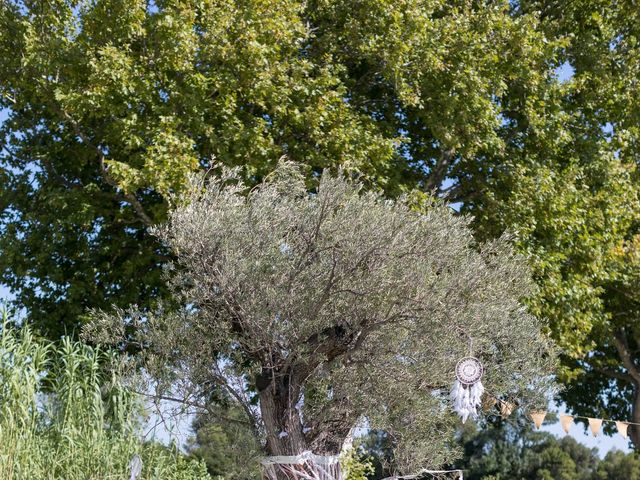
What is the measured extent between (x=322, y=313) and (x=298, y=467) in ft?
6.68

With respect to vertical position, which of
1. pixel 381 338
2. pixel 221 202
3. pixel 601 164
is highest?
pixel 601 164

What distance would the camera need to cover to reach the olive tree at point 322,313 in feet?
36.3

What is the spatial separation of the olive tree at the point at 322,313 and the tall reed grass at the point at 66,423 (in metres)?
0.61

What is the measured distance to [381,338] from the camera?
1180 cm

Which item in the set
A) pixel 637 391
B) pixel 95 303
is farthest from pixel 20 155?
pixel 637 391

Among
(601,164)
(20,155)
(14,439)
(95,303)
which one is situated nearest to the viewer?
(14,439)

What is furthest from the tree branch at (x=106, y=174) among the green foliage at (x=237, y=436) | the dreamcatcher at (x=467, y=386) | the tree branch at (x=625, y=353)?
the tree branch at (x=625, y=353)

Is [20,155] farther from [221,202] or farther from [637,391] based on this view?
[637,391]

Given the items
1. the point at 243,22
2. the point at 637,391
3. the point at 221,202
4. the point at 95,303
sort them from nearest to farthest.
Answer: the point at 221,202
the point at 243,22
the point at 95,303
the point at 637,391

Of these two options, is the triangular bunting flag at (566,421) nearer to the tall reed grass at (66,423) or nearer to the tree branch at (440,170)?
the tree branch at (440,170)

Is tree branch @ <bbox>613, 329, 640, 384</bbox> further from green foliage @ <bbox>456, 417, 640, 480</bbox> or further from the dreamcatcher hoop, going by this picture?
green foliage @ <bbox>456, 417, 640, 480</bbox>

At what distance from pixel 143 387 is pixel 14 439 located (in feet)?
6.25

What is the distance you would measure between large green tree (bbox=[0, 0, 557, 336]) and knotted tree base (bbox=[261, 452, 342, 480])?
447 cm

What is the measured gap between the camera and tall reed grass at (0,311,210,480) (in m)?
10.5
